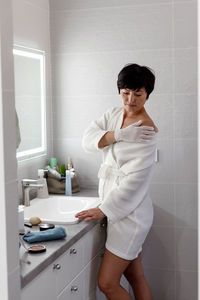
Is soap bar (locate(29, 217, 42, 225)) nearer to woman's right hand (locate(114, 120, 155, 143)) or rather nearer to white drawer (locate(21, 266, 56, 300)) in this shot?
white drawer (locate(21, 266, 56, 300))

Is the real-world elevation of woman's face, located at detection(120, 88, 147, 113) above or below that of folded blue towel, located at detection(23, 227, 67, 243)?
above

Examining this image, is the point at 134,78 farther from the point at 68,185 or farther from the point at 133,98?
the point at 68,185

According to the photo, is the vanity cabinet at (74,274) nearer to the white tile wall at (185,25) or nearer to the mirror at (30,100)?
the mirror at (30,100)

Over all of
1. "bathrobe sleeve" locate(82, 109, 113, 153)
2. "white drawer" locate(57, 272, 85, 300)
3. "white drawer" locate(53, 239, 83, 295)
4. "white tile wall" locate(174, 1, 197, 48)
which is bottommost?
"white drawer" locate(57, 272, 85, 300)

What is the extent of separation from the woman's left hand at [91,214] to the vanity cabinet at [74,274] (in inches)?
3.5

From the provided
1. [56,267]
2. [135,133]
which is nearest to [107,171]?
[135,133]

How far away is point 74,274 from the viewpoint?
2439mm

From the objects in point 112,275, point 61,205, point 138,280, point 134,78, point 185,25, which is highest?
point 185,25

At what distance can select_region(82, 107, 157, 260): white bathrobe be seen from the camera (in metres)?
2.64

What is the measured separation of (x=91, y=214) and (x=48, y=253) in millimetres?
601

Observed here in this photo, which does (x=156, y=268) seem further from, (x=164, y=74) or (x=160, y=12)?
(x=160, y=12)

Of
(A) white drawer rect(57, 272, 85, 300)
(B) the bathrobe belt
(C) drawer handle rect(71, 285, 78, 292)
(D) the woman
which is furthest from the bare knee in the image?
(B) the bathrobe belt

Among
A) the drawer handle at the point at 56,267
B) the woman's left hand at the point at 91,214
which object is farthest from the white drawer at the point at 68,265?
the woman's left hand at the point at 91,214

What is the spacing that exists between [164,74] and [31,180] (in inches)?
44.9
